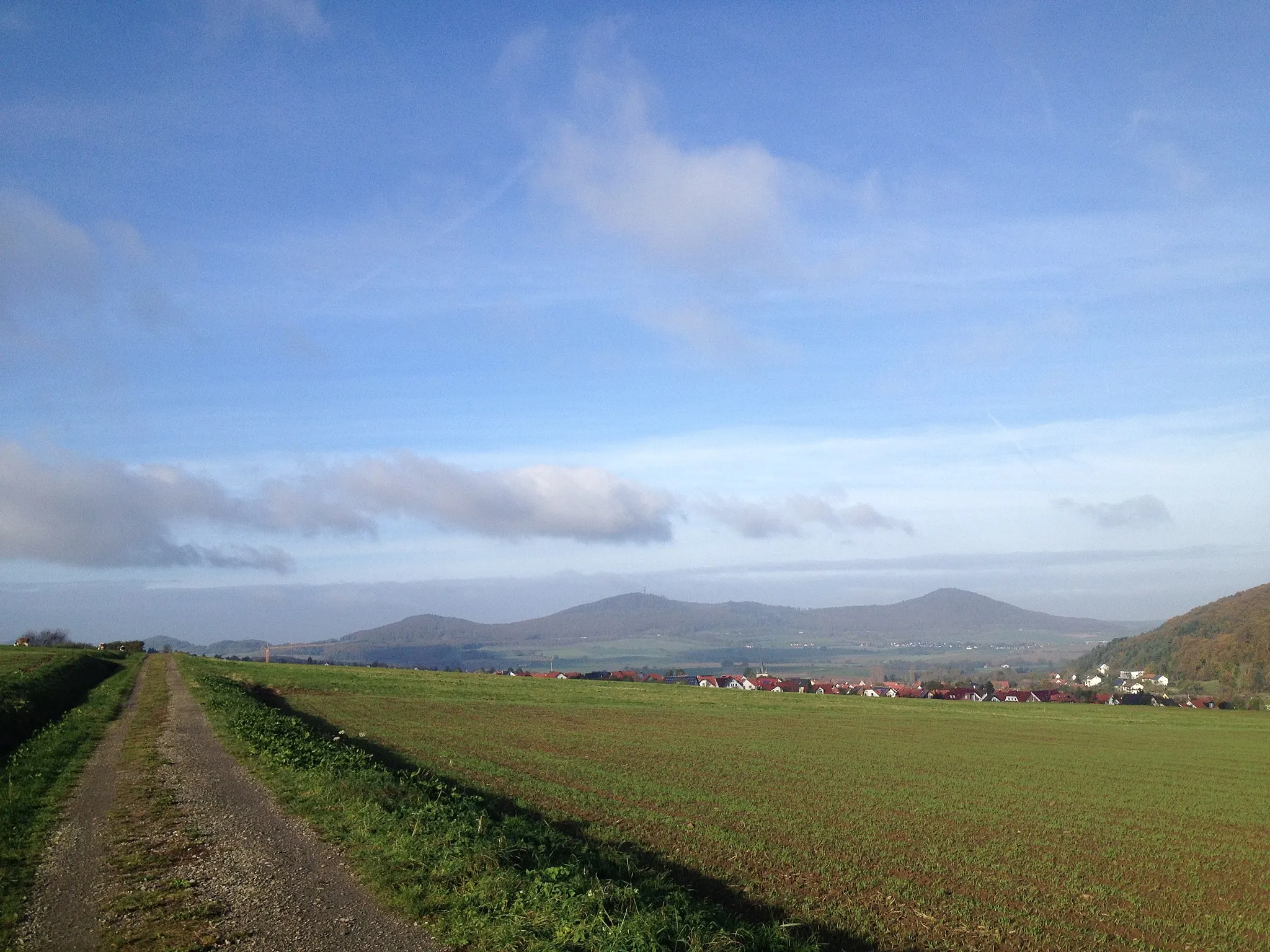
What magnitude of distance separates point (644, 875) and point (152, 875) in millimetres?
6926

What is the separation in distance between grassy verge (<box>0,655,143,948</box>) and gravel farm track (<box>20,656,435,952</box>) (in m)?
0.22

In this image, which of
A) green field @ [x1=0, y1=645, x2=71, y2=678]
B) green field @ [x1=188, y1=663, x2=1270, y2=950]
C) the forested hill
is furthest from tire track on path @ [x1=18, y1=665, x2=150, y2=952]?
the forested hill

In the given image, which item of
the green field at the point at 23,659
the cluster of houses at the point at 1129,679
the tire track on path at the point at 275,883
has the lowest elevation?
the cluster of houses at the point at 1129,679

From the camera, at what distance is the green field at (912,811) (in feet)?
42.9

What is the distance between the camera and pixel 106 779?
61.3ft

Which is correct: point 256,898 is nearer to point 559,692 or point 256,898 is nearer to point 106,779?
point 106,779

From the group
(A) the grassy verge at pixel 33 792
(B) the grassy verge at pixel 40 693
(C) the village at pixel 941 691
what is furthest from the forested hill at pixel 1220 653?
(A) the grassy verge at pixel 33 792

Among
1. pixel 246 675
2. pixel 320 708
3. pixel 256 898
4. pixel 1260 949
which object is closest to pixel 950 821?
pixel 1260 949

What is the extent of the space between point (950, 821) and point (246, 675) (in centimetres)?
6701

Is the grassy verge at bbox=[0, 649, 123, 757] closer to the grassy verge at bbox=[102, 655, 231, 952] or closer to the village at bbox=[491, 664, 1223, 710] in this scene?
the grassy verge at bbox=[102, 655, 231, 952]

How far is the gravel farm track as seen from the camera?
30.1ft

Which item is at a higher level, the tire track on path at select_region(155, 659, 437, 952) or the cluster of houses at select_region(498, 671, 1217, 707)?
the tire track on path at select_region(155, 659, 437, 952)

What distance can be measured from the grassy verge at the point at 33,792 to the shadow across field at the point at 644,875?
5604 millimetres

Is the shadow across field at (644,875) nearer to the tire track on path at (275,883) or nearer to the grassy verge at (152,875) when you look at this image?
the tire track on path at (275,883)
